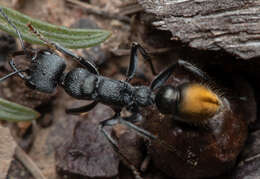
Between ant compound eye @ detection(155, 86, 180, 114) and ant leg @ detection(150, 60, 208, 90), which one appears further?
ant leg @ detection(150, 60, 208, 90)

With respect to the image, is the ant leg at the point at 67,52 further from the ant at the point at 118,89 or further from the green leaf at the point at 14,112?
the green leaf at the point at 14,112

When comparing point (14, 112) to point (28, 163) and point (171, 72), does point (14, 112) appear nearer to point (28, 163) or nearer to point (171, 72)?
point (28, 163)

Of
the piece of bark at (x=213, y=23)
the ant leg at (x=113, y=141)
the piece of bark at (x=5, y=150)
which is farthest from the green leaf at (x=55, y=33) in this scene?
the piece of bark at (x=5, y=150)

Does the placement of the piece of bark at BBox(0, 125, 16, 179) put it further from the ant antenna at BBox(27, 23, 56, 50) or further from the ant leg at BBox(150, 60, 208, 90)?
the ant leg at BBox(150, 60, 208, 90)

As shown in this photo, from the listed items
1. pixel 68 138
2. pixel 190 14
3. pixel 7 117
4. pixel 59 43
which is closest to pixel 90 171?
pixel 68 138

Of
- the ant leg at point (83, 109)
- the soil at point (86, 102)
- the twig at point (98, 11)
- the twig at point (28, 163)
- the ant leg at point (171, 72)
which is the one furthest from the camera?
the twig at point (98, 11)

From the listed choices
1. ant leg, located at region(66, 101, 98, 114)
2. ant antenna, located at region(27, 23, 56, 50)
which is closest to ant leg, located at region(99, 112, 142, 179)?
ant leg, located at region(66, 101, 98, 114)

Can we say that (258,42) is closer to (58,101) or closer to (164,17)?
(164,17)
